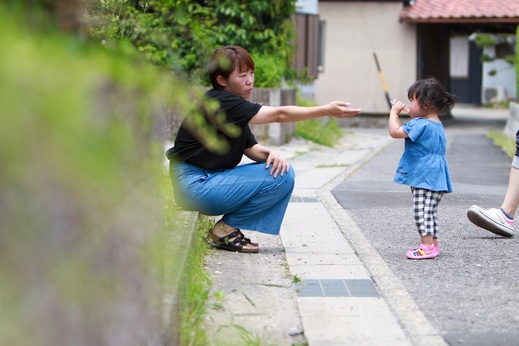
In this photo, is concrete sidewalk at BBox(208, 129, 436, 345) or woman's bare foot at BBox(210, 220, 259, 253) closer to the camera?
concrete sidewalk at BBox(208, 129, 436, 345)

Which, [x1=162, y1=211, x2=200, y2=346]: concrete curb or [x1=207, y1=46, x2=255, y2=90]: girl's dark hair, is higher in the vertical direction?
[x1=207, y1=46, x2=255, y2=90]: girl's dark hair

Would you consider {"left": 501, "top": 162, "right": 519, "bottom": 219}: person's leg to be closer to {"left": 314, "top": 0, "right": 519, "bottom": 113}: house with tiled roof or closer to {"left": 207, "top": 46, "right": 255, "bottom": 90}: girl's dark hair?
Result: {"left": 207, "top": 46, "right": 255, "bottom": 90}: girl's dark hair

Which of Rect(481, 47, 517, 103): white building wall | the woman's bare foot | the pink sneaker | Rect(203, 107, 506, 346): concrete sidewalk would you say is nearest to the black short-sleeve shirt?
the woman's bare foot

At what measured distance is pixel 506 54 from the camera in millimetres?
40875

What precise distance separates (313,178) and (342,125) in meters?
13.7

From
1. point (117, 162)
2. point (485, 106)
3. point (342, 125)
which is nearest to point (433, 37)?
point (342, 125)

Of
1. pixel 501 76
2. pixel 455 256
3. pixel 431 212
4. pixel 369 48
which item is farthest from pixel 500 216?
pixel 501 76

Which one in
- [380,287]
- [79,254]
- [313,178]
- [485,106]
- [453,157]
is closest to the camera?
[79,254]

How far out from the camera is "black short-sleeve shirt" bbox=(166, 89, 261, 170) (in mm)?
5379

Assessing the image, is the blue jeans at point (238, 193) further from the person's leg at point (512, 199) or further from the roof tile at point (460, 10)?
the roof tile at point (460, 10)

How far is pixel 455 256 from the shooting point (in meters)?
5.69

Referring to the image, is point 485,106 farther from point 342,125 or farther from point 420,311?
point 420,311

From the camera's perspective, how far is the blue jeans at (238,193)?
561 centimetres

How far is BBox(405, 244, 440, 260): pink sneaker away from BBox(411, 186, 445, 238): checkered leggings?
0.08 metres
